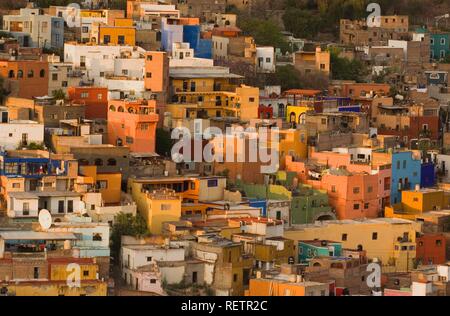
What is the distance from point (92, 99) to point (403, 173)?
553cm

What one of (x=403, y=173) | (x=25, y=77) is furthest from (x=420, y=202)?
(x=25, y=77)

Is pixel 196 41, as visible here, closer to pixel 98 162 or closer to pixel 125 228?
pixel 98 162

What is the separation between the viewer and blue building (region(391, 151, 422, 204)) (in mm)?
39688

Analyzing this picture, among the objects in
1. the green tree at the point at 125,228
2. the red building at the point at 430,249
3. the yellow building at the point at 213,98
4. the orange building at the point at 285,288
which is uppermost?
the yellow building at the point at 213,98

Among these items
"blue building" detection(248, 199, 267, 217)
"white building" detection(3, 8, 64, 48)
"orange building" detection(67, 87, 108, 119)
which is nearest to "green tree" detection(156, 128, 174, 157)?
"orange building" detection(67, 87, 108, 119)

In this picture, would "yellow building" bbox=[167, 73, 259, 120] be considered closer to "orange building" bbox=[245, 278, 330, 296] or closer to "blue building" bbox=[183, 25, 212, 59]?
"blue building" bbox=[183, 25, 212, 59]

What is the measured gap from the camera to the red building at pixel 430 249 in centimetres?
3666

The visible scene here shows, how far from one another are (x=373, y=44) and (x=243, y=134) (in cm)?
1508

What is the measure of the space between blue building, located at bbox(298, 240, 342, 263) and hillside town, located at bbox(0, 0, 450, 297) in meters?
0.04

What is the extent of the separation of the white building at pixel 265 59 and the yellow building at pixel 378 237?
1130 cm

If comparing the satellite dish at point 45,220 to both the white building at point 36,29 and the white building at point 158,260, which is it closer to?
the white building at point 158,260

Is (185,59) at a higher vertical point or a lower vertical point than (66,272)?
higher

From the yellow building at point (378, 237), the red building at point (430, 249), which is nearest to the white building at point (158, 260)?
the yellow building at point (378, 237)

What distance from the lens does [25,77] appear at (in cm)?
4103
